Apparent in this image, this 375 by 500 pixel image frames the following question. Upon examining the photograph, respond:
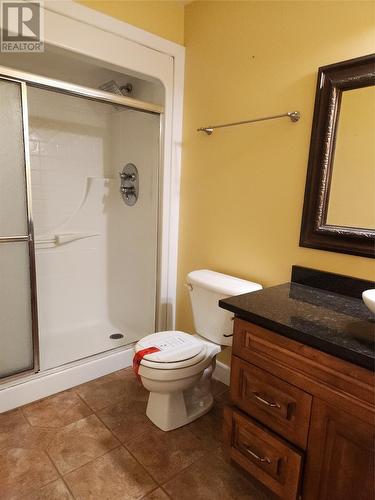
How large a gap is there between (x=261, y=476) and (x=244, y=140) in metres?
1.60

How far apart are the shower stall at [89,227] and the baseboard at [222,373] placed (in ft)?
1.87

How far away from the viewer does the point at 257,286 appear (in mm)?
1694

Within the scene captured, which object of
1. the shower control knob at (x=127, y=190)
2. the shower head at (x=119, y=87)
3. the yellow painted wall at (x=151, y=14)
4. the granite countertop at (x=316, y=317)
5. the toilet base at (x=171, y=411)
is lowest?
the toilet base at (x=171, y=411)

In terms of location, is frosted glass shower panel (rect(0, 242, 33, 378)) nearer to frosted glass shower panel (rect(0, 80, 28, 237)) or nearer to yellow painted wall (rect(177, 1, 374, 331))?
frosted glass shower panel (rect(0, 80, 28, 237))

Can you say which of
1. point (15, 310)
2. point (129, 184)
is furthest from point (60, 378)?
point (129, 184)

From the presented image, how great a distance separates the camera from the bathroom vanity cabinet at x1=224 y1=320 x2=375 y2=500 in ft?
3.07

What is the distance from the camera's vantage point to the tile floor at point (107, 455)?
1.33m

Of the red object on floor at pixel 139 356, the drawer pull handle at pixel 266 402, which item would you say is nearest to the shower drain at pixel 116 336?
the red object on floor at pixel 139 356

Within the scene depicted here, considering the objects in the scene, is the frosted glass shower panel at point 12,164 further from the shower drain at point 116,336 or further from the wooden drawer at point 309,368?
the wooden drawer at point 309,368

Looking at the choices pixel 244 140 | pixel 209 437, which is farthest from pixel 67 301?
pixel 244 140

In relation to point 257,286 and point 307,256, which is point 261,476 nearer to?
point 257,286

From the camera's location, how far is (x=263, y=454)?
1219 mm

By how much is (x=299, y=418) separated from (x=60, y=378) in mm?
1461

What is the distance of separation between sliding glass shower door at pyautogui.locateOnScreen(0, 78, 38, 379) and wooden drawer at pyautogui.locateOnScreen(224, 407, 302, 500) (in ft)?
4.00
